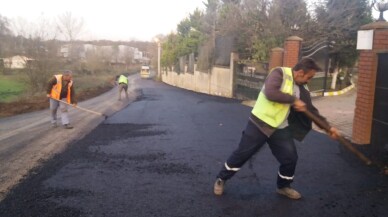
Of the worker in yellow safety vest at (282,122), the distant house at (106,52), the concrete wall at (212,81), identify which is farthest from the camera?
the distant house at (106,52)

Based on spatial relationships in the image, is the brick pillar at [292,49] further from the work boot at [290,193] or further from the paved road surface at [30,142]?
the work boot at [290,193]

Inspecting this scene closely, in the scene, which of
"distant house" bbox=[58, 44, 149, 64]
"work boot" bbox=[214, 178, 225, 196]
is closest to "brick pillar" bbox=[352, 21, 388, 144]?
"work boot" bbox=[214, 178, 225, 196]

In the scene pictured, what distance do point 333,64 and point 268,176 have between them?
1401cm

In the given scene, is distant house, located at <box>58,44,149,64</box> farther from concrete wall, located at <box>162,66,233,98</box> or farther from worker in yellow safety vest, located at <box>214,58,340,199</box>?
worker in yellow safety vest, located at <box>214,58,340,199</box>

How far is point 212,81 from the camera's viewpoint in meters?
24.1

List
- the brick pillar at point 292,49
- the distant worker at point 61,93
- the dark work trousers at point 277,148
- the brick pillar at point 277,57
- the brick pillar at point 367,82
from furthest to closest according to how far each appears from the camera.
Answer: the brick pillar at point 277,57
the brick pillar at point 292,49
the distant worker at point 61,93
the brick pillar at point 367,82
the dark work trousers at point 277,148

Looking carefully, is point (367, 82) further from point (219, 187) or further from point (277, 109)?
point (219, 187)

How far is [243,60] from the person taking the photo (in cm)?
1888

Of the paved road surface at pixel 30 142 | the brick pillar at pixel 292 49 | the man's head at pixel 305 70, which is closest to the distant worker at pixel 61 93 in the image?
the paved road surface at pixel 30 142

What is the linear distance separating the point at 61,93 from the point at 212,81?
14.9 m

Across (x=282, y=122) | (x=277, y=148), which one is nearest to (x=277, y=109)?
(x=282, y=122)

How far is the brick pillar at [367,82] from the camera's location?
6690 mm

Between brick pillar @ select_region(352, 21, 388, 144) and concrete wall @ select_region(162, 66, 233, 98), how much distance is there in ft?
41.7

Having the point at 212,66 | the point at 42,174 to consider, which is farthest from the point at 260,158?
the point at 212,66
